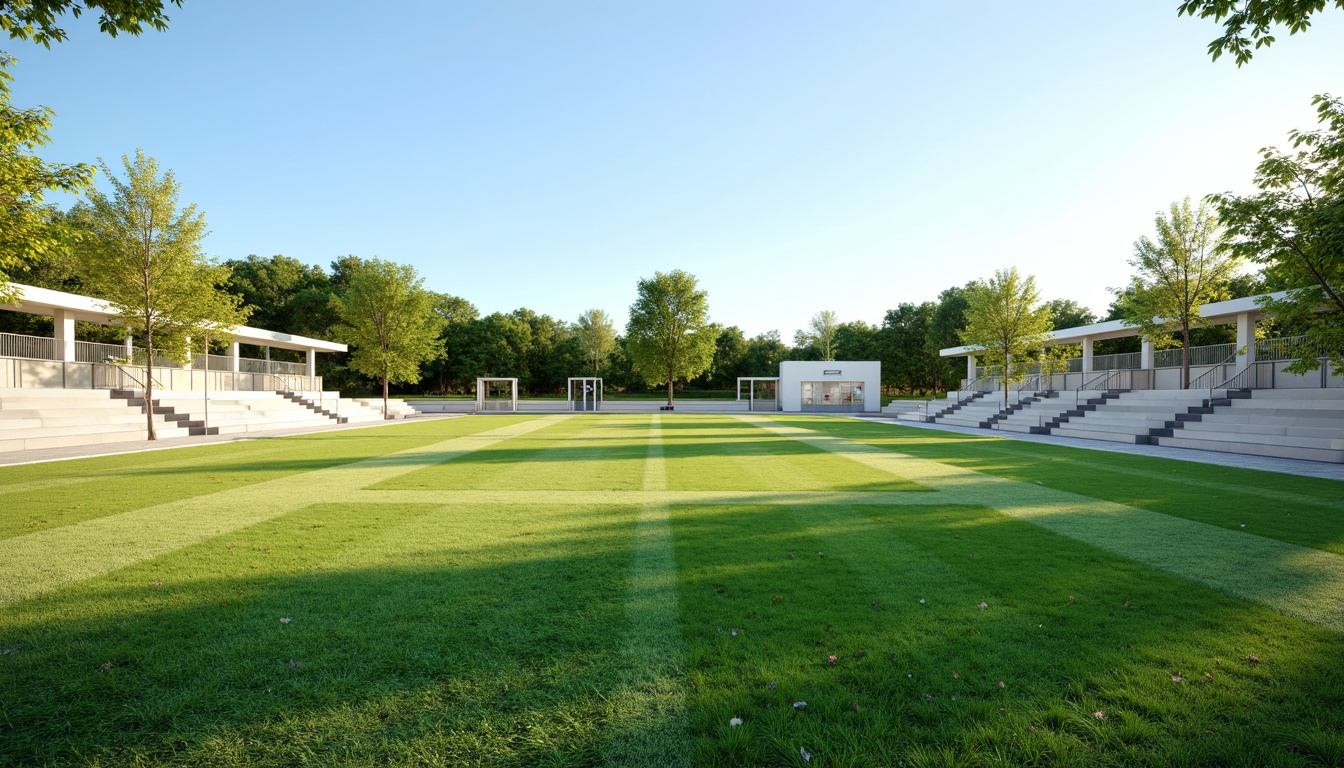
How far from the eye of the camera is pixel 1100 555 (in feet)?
21.3

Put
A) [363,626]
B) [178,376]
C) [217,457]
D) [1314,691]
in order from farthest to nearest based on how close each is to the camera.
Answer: [178,376], [217,457], [363,626], [1314,691]

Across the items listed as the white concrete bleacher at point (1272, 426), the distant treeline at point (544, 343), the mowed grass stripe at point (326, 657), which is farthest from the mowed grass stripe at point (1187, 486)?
the distant treeline at point (544, 343)

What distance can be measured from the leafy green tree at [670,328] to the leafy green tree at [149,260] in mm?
37812

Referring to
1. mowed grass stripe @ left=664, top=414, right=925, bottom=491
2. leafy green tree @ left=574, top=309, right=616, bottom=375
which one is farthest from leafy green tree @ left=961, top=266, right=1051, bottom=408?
leafy green tree @ left=574, top=309, right=616, bottom=375

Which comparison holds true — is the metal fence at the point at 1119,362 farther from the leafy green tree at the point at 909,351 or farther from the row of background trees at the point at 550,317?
the leafy green tree at the point at 909,351

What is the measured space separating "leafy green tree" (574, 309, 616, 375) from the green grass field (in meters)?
73.7

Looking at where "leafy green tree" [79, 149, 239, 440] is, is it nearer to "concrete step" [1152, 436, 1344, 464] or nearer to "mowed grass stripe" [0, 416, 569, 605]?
"mowed grass stripe" [0, 416, 569, 605]

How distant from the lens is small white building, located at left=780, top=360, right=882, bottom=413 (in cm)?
5219

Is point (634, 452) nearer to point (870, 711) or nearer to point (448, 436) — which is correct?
point (448, 436)

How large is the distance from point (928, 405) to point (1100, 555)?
37883 millimetres

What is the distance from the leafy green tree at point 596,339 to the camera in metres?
82.9

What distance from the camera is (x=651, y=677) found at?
144 inches

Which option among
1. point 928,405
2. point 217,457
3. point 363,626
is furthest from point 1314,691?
point 928,405

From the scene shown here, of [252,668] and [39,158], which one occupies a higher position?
[39,158]
